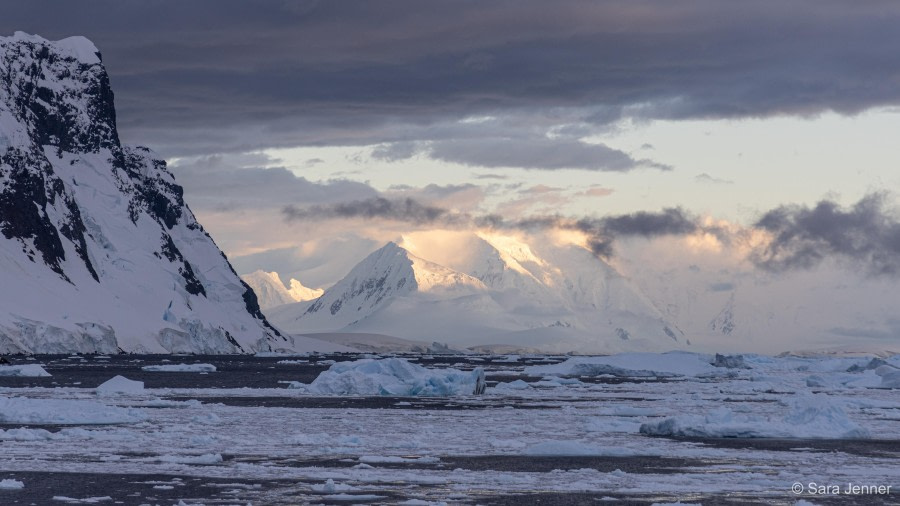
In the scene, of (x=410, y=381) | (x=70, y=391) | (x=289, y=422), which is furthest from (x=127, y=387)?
(x=289, y=422)

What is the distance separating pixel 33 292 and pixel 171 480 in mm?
164758

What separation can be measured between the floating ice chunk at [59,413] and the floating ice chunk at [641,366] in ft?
224

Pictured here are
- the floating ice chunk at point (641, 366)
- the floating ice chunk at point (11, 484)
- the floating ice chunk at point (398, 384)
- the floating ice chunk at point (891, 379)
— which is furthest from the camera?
the floating ice chunk at point (641, 366)

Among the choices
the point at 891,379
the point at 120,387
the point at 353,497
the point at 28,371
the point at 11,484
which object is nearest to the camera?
the point at 353,497

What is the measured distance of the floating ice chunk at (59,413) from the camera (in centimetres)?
4991

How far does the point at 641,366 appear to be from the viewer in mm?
117188

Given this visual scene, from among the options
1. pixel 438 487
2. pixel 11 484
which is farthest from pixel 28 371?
pixel 438 487

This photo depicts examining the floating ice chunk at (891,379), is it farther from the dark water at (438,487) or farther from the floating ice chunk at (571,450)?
the floating ice chunk at (571,450)

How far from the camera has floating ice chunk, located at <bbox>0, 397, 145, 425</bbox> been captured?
4991cm

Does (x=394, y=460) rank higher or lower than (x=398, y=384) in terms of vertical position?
lower

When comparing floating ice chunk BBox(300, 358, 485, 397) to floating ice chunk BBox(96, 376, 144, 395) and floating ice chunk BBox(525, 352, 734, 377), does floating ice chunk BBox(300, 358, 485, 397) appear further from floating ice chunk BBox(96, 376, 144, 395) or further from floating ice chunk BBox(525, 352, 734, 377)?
floating ice chunk BBox(525, 352, 734, 377)

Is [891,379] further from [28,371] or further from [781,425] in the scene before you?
[28,371]

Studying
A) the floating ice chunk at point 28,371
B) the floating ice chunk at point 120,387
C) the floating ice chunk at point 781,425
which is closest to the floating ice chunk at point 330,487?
the floating ice chunk at point 781,425

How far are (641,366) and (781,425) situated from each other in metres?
69.4
